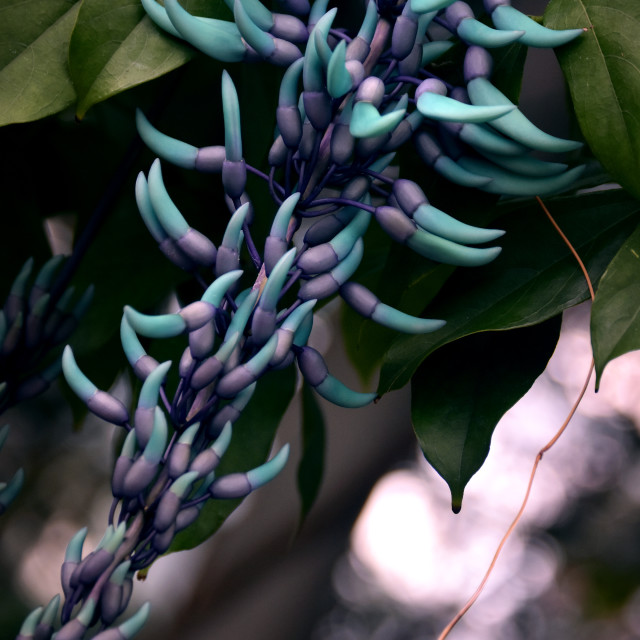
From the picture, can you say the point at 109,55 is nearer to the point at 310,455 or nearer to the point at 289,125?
the point at 289,125

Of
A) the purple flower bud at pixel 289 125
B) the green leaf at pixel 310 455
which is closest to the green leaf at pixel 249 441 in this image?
the green leaf at pixel 310 455

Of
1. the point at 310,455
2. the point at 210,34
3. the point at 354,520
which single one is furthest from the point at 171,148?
the point at 354,520

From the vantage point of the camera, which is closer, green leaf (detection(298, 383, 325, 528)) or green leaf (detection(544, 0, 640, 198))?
green leaf (detection(544, 0, 640, 198))

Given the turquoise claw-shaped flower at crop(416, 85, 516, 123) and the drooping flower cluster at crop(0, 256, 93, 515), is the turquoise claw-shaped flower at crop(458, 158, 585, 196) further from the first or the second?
the drooping flower cluster at crop(0, 256, 93, 515)

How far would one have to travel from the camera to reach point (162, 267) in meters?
0.55

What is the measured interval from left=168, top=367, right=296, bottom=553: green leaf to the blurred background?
0.13 m

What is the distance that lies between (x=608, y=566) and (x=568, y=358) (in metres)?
0.52

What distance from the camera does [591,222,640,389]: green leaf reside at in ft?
1.02

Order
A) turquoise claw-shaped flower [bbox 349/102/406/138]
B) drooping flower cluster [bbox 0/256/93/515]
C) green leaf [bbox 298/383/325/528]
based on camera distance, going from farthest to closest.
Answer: green leaf [bbox 298/383/325/528], drooping flower cluster [bbox 0/256/93/515], turquoise claw-shaped flower [bbox 349/102/406/138]

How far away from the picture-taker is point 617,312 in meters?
0.32

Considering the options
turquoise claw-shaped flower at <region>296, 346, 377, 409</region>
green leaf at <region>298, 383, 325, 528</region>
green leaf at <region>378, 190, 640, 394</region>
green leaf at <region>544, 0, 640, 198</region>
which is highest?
green leaf at <region>544, 0, 640, 198</region>

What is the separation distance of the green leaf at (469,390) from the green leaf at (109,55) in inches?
7.5

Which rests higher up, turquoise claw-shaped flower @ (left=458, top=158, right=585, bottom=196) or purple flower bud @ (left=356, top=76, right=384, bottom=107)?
purple flower bud @ (left=356, top=76, right=384, bottom=107)

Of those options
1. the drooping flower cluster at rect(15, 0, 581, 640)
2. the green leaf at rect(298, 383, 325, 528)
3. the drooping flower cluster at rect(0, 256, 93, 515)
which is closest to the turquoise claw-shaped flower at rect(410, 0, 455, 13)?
the drooping flower cluster at rect(15, 0, 581, 640)
